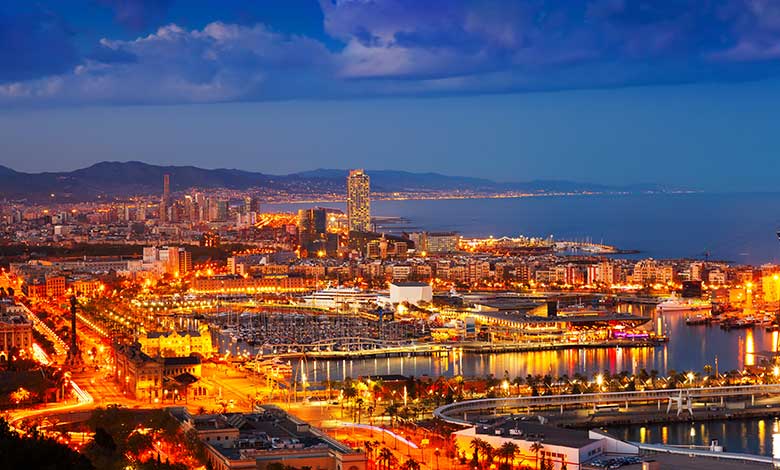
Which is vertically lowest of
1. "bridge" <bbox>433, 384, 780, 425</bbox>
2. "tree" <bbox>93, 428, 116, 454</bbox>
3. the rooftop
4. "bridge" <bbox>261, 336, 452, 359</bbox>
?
"bridge" <bbox>261, 336, 452, 359</bbox>

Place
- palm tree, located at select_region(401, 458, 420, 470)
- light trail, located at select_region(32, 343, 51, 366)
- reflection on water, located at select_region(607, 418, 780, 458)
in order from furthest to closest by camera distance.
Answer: light trail, located at select_region(32, 343, 51, 366) < reflection on water, located at select_region(607, 418, 780, 458) < palm tree, located at select_region(401, 458, 420, 470)

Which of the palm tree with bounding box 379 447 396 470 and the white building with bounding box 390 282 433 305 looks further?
the white building with bounding box 390 282 433 305

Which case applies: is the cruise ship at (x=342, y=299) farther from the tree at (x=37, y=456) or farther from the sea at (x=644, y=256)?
the tree at (x=37, y=456)

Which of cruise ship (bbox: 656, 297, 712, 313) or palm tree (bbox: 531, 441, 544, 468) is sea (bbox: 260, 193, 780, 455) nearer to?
cruise ship (bbox: 656, 297, 712, 313)

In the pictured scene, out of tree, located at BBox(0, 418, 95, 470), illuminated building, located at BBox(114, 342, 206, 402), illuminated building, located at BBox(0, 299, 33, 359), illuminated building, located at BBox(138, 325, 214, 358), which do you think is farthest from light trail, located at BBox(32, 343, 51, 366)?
tree, located at BBox(0, 418, 95, 470)

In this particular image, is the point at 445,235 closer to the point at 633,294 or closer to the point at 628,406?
the point at 633,294

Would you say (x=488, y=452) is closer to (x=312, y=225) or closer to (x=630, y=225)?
(x=312, y=225)

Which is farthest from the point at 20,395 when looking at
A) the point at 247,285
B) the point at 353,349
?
the point at 247,285
